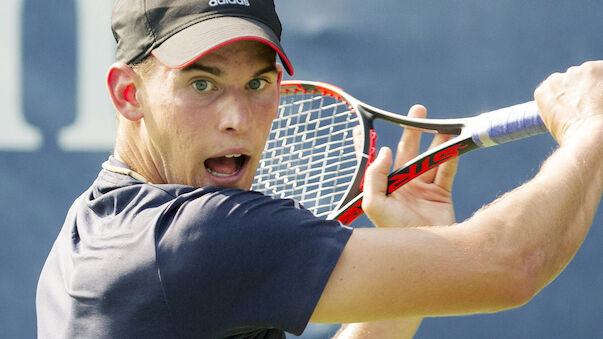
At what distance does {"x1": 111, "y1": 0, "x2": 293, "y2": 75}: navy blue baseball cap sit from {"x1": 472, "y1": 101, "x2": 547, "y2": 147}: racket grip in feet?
2.06

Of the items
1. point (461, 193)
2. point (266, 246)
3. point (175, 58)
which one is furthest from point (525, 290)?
point (461, 193)

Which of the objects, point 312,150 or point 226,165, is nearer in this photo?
Answer: point 226,165

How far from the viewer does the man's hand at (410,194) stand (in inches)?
88.9

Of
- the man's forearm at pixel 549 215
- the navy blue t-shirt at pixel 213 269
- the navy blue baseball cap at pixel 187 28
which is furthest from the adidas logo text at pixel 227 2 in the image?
the man's forearm at pixel 549 215

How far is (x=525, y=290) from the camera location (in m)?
1.63

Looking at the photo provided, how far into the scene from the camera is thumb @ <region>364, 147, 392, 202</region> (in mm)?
2256

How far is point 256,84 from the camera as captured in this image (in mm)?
1828

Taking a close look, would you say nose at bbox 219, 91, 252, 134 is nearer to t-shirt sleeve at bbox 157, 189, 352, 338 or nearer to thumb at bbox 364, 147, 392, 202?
t-shirt sleeve at bbox 157, 189, 352, 338

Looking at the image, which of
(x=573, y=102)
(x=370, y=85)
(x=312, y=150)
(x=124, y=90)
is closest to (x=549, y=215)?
(x=573, y=102)

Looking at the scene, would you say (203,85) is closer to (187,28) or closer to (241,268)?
(187,28)

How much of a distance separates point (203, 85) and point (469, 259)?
0.64 m

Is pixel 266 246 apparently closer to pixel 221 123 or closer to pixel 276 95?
pixel 221 123

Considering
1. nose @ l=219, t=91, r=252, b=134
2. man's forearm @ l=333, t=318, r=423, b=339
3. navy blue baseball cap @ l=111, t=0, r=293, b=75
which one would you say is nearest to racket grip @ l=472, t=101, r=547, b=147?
man's forearm @ l=333, t=318, r=423, b=339

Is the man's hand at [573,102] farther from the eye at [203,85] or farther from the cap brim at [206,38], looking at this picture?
the eye at [203,85]
